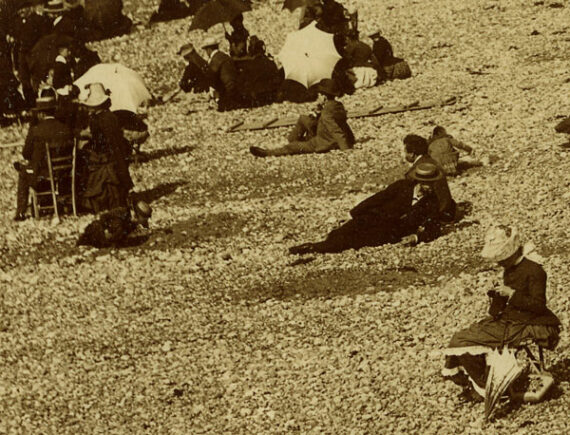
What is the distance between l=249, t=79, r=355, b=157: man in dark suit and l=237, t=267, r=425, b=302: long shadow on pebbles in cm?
617

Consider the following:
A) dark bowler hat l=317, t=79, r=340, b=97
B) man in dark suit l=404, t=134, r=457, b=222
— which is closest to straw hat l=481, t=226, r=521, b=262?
man in dark suit l=404, t=134, r=457, b=222

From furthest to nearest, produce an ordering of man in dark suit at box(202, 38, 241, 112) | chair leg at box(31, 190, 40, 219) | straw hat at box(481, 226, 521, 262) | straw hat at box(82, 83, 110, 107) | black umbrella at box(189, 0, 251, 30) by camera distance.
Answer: black umbrella at box(189, 0, 251, 30)
man in dark suit at box(202, 38, 241, 112)
chair leg at box(31, 190, 40, 219)
straw hat at box(82, 83, 110, 107)
straw hat at box(481, 226, 521, 262)

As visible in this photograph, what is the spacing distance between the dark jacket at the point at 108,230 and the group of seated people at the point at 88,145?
64 centimetres

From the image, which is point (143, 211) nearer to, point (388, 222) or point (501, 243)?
point (388, 222)

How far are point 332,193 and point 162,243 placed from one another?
3145 millimetres

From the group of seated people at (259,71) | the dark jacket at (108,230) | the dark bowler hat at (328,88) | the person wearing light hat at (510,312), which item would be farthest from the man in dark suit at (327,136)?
the person wearing light hat at (510,312)

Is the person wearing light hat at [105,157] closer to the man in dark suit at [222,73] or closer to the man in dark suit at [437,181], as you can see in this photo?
the man in dark suit at [437,181]

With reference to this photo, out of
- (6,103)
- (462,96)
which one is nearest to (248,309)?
(462,96)

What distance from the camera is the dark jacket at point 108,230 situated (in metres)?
20.4

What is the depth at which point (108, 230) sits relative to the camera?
20359 millimetres

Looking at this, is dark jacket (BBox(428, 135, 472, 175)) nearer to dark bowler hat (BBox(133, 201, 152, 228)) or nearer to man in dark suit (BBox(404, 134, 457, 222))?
man in dark suit (BBox(404, 134, 457, 222))

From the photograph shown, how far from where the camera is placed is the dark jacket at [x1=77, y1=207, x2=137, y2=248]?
20359 mm

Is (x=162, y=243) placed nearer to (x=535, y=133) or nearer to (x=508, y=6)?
(x=535, y=133)

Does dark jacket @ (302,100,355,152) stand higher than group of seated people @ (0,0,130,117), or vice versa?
group of seated people @ (0,0,130,117)
